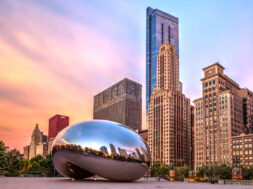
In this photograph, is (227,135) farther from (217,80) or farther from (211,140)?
(217,80)

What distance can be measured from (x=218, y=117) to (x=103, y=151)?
330ft

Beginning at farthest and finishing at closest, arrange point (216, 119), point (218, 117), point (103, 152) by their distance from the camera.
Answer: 1. point (216, 119)
2. point (218, 117)
3. point (103, 152)

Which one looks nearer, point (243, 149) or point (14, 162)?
point (14, 162)

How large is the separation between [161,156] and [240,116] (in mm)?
42173

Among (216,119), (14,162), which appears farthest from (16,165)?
(216,119)

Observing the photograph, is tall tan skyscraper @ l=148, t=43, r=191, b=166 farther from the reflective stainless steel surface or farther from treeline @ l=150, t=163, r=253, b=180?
the reflective stainless steel surface

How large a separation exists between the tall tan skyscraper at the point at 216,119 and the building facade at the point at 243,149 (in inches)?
120

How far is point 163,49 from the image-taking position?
17775 cm

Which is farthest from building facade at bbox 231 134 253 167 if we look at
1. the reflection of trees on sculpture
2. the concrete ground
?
the reflection of trees on sculpture

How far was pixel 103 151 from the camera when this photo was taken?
2236 cm

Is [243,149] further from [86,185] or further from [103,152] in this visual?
[86,185]

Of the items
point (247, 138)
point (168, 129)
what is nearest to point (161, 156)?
point (168, 129)

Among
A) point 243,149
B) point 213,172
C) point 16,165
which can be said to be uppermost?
point 243,149

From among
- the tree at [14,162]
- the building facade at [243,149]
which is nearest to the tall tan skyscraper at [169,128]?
the building facade at [243,149]
